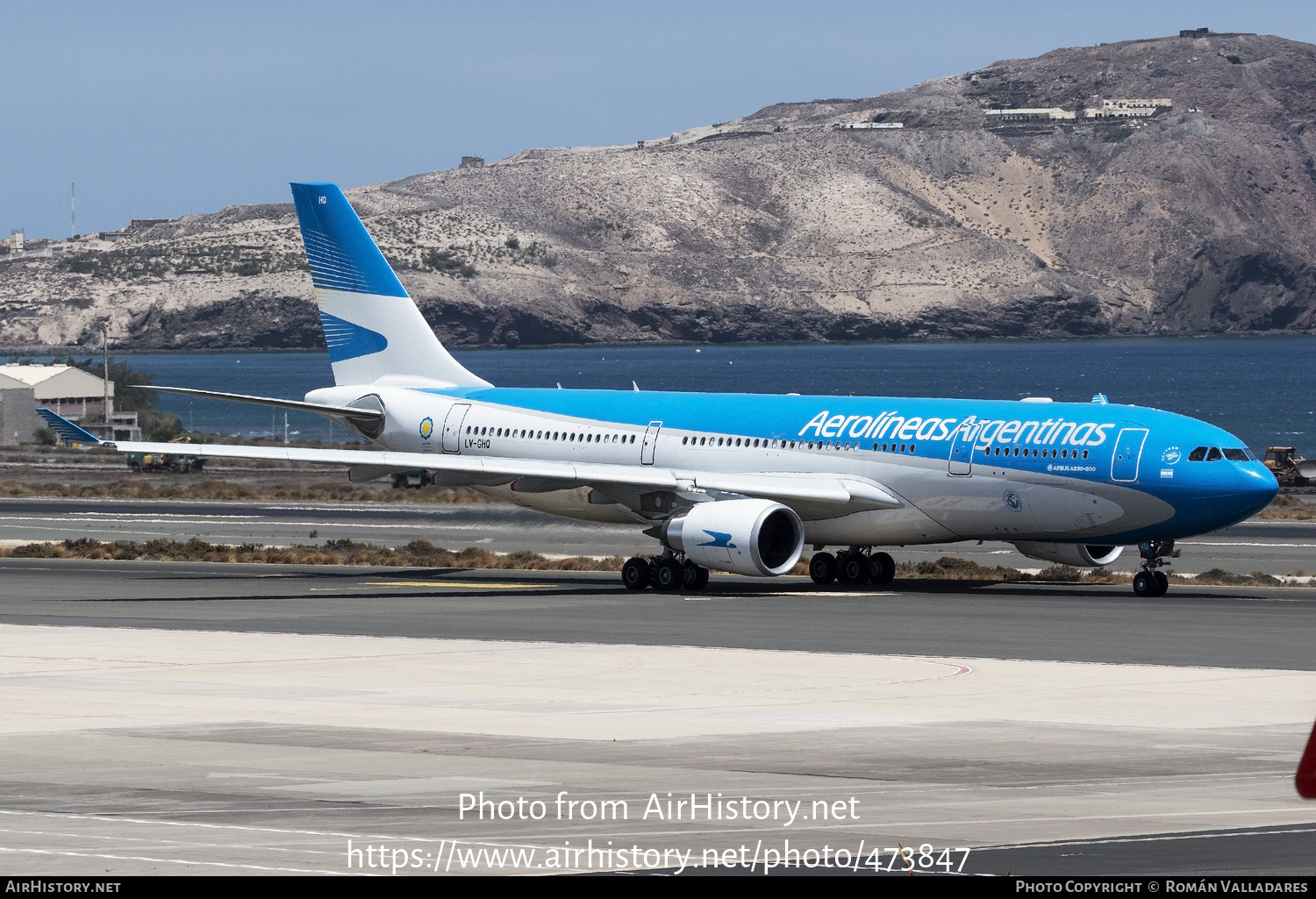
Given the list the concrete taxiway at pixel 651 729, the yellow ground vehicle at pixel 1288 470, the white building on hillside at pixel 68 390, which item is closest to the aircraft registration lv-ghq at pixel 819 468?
the concrete taxiway at pixel 651 729

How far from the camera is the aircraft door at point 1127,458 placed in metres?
40.1

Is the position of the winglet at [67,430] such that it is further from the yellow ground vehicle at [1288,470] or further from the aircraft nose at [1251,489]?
the yellow ground vehicle at [1288,470]

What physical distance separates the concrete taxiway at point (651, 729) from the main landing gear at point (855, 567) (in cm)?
279

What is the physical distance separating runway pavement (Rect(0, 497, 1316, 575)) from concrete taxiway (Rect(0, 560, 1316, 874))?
1475 cm

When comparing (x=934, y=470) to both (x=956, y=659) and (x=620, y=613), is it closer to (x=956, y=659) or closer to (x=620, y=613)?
(x=620, y=613)

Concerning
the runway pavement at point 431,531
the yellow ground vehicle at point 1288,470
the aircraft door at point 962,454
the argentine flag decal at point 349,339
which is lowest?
the yellow ground vehicle at point 1288,470

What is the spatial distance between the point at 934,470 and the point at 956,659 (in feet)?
39.8

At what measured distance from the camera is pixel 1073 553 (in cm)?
4372

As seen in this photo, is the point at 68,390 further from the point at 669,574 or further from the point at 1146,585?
the point at 1146,585

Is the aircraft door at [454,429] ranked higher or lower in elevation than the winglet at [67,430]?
lower

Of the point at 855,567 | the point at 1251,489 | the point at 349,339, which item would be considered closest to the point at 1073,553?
the point at 855,567

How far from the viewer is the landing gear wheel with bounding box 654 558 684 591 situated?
43.7 metres
